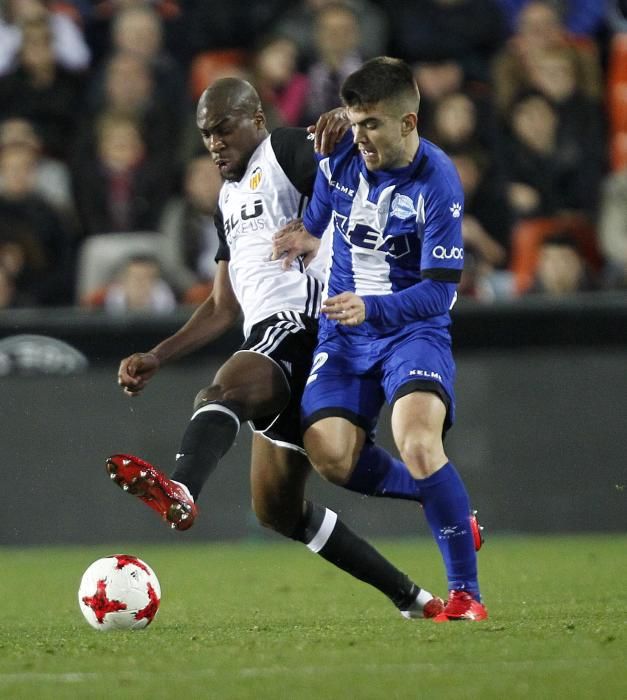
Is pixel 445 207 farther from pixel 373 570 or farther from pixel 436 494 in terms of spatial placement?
pixel 373 570

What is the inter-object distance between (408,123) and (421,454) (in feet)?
3.98

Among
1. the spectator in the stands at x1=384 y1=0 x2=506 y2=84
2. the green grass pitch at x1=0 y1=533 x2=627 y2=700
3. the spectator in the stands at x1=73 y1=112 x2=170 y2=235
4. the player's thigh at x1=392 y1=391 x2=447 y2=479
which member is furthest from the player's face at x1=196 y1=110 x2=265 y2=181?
the spectator in the stands at x1=384 y1=0 x2=506 y2=84

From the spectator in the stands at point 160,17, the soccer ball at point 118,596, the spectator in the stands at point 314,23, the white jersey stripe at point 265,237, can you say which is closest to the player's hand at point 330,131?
the white jersey stripe at point 265,237

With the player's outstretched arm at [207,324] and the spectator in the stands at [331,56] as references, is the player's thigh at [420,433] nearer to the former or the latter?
the player's outstretched arm at [207,324]

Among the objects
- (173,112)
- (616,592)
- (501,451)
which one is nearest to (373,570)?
(616,592)

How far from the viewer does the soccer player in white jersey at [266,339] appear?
5.88 meters

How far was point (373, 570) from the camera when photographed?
236 inches

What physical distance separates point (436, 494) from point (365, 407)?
0.54m

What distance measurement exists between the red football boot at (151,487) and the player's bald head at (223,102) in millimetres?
1553

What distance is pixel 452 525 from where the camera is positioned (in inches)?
214

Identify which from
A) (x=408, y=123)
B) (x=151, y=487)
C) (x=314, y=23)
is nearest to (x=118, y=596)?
(x=151, y=487)

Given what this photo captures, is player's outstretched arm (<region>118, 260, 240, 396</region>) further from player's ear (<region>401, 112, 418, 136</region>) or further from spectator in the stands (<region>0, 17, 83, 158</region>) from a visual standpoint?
spectator in the stands (<region>0, 17, 83, 158</region>)

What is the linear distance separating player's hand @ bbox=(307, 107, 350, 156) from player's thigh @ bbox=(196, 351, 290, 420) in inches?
32.8

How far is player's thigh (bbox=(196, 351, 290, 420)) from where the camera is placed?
5770 millimetres
